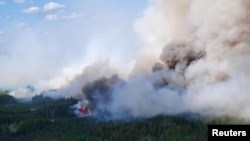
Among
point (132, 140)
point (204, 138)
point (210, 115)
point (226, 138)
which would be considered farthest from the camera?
point (210, 115)

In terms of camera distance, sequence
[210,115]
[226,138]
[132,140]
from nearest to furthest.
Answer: [226,138] → [132,140] → [210,115]

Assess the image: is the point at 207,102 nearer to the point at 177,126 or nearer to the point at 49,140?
the point at 177,126

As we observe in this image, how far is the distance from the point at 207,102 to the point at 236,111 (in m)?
17.9

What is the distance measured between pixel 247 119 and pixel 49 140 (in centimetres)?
8067

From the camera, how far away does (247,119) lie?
16950 cm

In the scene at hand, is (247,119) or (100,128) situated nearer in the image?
(247,119)

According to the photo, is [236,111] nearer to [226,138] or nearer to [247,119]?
[247,119]

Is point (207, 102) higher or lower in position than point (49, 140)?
higher

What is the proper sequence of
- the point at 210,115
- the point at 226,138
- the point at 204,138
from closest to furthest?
1. the point at 226,138
2. the point at 204,138
3. the point at 210,115

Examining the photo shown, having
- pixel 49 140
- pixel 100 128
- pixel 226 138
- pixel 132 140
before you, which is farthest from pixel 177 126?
pixel 226 138

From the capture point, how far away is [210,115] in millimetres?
194000

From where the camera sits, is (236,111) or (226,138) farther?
(236,111)

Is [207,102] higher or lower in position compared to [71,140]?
higher

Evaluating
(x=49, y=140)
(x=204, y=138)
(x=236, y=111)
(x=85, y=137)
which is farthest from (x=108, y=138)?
(x=236, y=111)
